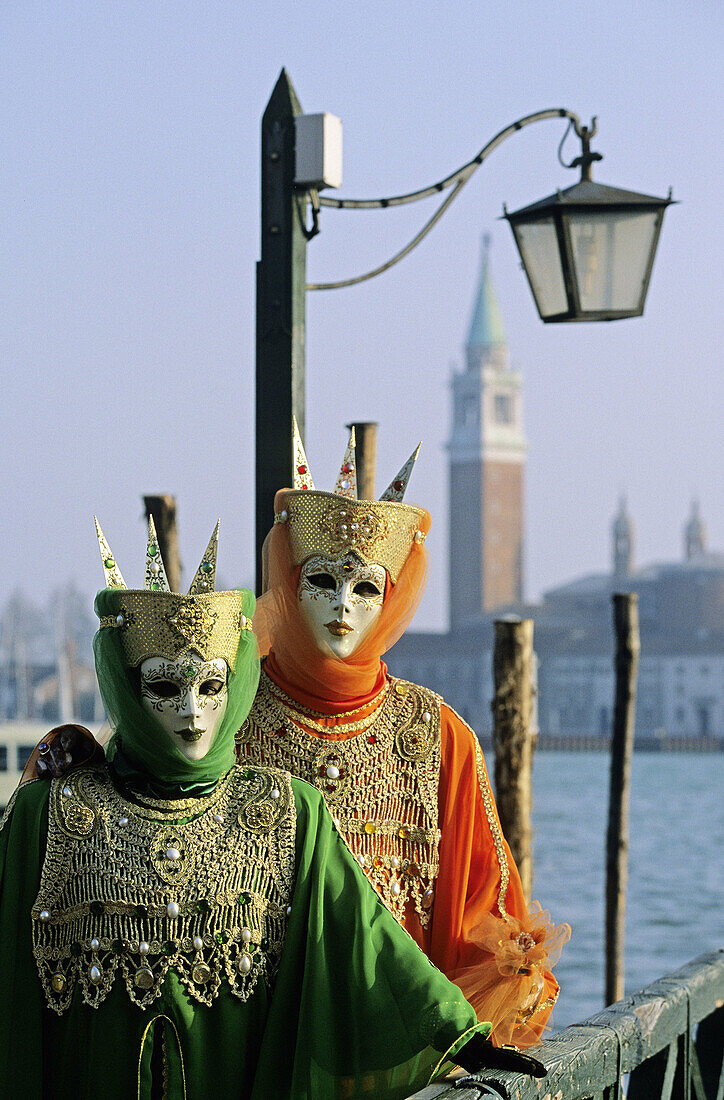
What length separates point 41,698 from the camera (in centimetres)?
5231

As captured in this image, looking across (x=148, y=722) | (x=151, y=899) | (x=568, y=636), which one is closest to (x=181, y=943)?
(x=151, y=899)

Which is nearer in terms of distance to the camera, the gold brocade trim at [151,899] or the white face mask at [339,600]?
the gold brocade trim at [151,899]

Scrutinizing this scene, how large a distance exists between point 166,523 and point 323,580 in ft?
9.30

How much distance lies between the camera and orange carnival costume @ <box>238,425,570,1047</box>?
3055mm

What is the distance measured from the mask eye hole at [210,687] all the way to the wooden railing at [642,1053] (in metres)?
0.72

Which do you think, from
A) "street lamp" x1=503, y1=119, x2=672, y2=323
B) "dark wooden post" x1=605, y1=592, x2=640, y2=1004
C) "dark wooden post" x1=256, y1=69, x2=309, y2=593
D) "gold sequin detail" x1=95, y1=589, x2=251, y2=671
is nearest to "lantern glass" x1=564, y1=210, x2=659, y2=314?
"street lamp" x1=503, y1=119, x2=672, y2=323

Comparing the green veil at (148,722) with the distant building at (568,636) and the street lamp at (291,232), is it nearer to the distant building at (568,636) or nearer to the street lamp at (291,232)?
the street lamp at (291,232)

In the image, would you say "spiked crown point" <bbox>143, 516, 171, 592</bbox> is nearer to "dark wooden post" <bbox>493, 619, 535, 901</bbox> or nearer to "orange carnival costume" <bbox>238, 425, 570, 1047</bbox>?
"orange carnival costume" <bbox>238, 425, 570, 1047</bbox>

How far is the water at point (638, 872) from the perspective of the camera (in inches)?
674

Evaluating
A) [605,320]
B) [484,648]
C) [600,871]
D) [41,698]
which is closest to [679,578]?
[484,648]

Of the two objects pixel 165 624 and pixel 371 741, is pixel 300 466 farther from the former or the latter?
pixel 165 624

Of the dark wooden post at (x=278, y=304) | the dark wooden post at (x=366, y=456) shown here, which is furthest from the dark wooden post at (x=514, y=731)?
the dark wooden post at (x=278, y=304)

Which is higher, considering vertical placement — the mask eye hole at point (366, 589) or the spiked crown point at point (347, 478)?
the spiked crown point at point (347, 478)

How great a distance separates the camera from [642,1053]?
275 centimetres
